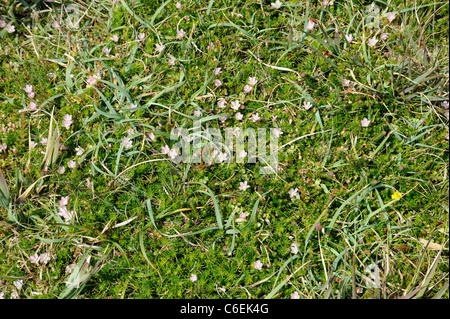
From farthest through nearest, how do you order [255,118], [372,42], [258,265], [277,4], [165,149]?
[277,4] < [372,42] < [255,118] < [165,149] < [258,265]

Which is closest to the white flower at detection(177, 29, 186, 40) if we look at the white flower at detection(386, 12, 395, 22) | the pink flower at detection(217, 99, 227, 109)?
the pink flower at detection(217, 99, 227, 109)

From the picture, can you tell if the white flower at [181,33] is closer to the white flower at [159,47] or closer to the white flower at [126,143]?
the white flower at [159,47]

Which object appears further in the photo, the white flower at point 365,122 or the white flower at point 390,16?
the white flower at point 390,16

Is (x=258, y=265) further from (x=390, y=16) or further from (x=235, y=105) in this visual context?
(x=390, y=16)

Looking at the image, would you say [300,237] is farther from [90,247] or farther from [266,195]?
[90,247]

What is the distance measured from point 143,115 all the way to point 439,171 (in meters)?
2.48

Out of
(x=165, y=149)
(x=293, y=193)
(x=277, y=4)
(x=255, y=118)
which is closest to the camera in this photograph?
(x=293, y=193)

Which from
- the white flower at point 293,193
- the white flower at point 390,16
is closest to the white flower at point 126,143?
the white flower at point 293,193

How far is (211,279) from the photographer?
2.93 metres

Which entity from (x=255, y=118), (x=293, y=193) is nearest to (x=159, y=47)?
(x=255, y=118)

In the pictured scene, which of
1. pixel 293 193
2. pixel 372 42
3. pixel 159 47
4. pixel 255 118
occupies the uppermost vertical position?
pixel 159 47
